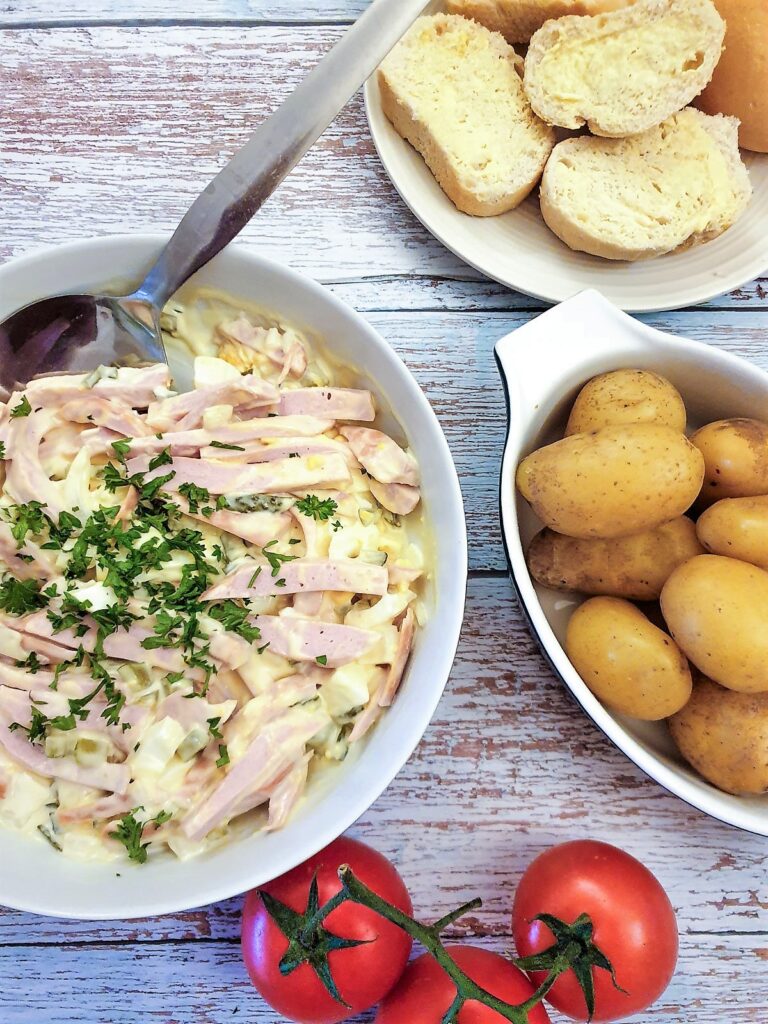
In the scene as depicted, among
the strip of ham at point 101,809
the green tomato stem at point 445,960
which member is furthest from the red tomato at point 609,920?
the strip of ham at point 101,809

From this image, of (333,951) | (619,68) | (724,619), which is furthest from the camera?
(619,68)

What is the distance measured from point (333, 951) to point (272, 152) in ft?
3.39

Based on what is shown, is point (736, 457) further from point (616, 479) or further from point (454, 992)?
point (454, 992)

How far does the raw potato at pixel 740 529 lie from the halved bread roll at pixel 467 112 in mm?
560

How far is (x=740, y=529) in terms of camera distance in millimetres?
1022

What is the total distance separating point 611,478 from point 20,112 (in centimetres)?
107

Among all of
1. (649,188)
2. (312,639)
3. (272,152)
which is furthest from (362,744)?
(649,188)

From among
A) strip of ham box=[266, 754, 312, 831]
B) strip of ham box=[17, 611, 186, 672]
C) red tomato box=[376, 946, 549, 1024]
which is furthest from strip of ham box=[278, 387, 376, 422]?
red tomato box=[376, 946, 549, 1024]

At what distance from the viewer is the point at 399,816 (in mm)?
1230

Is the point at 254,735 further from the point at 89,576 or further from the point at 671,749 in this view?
the point at 671,749

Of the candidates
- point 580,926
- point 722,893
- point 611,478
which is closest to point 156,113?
point 611,478

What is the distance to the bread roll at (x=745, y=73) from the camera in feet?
3.96

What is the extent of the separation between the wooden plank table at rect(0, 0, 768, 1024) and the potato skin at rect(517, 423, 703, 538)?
0.73 ft

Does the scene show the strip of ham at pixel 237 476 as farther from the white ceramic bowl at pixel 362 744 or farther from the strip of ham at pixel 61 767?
the strip of ham at pixel 61 767
